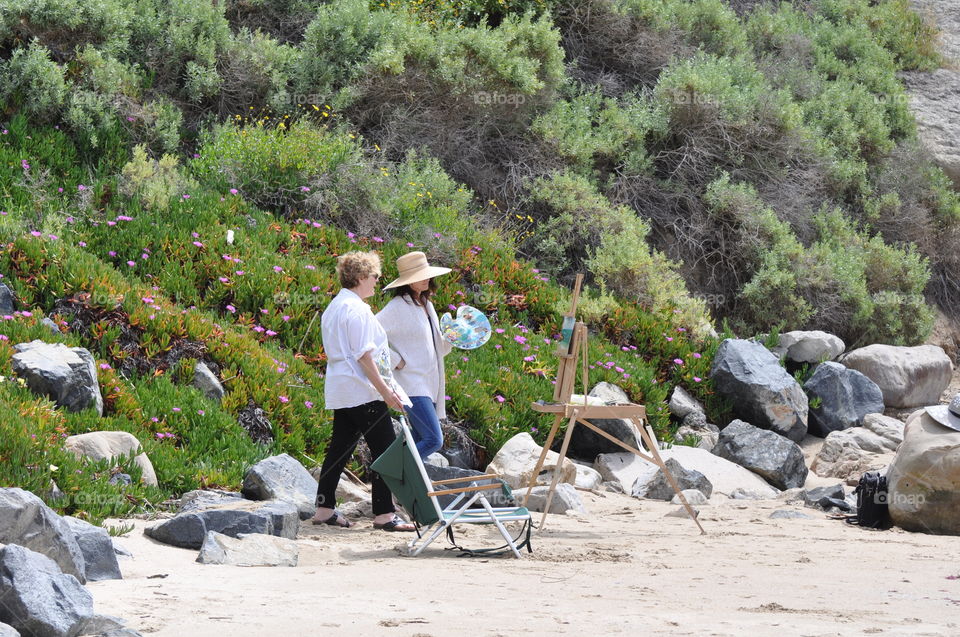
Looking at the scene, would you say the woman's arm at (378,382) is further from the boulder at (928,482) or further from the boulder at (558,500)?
the boulder at (928,482)

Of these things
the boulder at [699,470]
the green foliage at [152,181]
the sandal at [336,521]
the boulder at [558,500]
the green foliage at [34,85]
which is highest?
the green foliage at [34,85]

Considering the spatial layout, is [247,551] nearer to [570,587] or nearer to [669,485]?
[570,587]

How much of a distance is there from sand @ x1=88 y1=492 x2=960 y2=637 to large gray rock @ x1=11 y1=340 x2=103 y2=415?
5.51 feet

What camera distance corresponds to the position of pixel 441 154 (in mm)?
13352

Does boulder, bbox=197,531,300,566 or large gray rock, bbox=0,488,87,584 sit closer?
large gray rock, bbox=0,488,87,584

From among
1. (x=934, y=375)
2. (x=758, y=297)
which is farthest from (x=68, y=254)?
(x=934, y=375)

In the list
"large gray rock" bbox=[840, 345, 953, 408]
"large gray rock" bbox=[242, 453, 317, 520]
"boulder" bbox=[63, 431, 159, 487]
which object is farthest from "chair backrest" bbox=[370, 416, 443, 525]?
"large gray rock" bbox=[840, 345, 953, 408]

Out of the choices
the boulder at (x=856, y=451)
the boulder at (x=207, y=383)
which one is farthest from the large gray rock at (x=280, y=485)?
the boulder at (x=856, y=451)

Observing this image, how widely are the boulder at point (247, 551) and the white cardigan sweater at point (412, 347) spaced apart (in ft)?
5.13

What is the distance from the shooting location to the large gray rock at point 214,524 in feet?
18.4

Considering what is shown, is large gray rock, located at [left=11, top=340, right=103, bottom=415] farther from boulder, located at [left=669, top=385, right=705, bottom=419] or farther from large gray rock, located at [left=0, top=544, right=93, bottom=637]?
boulder, located at [left=669, top=385, right=705, bottom=419]

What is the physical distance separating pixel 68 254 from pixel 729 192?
28.9ft

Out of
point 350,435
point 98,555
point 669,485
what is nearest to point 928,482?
point 669,485

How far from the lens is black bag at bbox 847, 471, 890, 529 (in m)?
7.37
